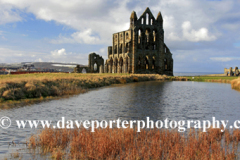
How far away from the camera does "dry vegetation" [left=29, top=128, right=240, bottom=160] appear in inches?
256

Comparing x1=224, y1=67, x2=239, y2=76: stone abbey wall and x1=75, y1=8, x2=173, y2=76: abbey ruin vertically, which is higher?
x1=75, y1=8, x2=173, y2=76: abbey ruin

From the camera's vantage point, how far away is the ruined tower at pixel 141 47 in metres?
71.8

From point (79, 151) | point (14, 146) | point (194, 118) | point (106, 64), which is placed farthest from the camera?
point (106, 64)

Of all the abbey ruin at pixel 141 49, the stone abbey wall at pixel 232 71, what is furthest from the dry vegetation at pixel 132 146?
the stone abbey wall at pixel 232 71

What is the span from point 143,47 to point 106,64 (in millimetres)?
15208

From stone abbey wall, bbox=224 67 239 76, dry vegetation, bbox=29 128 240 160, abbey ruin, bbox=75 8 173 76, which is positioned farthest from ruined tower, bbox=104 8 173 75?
dry vegetation, bbox=29 128 240 160

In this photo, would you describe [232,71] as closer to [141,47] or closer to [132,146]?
[141,47]

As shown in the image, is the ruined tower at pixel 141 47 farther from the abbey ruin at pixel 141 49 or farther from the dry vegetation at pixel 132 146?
the dry vegetation at pixel 132 146

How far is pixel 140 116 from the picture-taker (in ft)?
42.8

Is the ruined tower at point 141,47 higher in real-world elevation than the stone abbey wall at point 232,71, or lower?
higher

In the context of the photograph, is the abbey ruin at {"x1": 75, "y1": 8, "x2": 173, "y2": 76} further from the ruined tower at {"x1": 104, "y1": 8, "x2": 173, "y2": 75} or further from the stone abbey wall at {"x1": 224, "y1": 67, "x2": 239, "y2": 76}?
the stone abbey wall at {"x1": 224, "y1": 67, "x2": 239, "y2": 76}

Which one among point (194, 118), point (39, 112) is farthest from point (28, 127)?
point (194, 118)

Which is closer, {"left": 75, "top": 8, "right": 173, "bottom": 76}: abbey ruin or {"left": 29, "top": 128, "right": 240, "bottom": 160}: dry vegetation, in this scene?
{"left": 29, "top": 128, "right": 240, "bottom": 160}: dry vegetation

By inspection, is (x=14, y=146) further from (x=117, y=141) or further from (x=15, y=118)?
(x=15, y=118)
